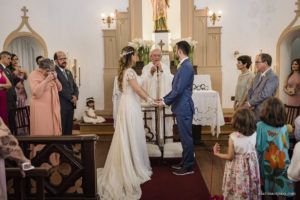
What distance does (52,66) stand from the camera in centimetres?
371

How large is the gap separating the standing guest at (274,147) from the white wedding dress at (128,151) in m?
1.46

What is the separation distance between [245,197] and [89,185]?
1454mm

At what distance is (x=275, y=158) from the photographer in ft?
8.10

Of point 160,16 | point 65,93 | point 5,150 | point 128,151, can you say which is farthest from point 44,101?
point 160,16

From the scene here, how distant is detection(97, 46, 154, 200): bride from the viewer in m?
3.33

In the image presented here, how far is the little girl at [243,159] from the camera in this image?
2377 mm

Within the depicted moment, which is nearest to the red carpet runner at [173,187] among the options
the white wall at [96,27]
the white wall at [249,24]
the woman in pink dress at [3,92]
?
the woman in pink dress at [3,92]

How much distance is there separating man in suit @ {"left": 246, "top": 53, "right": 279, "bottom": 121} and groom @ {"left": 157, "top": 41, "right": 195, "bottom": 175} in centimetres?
86

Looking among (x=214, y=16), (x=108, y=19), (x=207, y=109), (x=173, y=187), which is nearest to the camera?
(x=173, y=187)

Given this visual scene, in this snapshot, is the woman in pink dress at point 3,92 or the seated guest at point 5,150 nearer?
the seated guest at point 5,150

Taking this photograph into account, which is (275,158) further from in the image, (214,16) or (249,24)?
(249,24)

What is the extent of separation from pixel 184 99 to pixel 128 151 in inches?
40.3

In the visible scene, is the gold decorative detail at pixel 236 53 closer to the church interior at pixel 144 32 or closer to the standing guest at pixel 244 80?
the church interior at pixel 144 32

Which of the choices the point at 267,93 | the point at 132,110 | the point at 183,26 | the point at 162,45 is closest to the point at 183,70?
the point at 132,110
